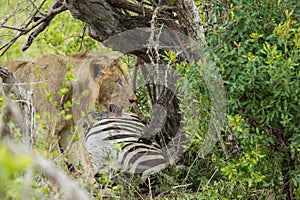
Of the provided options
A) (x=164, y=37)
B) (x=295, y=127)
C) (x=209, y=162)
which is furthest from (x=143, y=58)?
(x=295, y=127)

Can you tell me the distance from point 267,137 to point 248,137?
0.10 metres

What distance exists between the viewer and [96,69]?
522cm

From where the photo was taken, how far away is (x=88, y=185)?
2.96 metres

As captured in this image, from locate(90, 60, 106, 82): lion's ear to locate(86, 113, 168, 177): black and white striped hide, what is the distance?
1.35 feet

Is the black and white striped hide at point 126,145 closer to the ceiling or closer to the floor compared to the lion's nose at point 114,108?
closer to the floor

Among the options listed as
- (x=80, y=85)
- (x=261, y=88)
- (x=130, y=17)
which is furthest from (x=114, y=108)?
(x=261, y=88)

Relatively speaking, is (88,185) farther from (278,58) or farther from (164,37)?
(164,37)

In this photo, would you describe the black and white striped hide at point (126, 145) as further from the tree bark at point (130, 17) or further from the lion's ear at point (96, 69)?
the tree bark at point (130, 17)

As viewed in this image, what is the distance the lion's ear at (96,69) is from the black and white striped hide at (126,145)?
16.2 inches

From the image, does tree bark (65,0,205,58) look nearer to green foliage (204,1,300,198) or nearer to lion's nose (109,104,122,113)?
green foliage (204,1,300,198)

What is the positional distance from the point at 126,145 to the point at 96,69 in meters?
0.83

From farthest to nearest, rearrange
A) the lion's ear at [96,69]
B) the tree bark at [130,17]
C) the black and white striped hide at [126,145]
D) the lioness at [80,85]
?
the lion's ear at [96,69]
the lioness at [80,85]
the black and white striped hide at [126,145]
the tree bark at [130,17]

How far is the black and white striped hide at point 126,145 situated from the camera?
15.1ft

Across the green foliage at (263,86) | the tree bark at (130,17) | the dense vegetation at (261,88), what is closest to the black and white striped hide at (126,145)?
the tree bark at (130,17)
